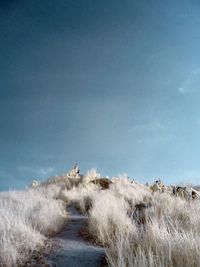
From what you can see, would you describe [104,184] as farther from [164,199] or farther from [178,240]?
[178,240]

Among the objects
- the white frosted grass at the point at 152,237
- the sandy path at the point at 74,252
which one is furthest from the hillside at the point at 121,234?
the sandy path at the point at 74,252

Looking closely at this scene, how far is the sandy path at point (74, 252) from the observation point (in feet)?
19.0

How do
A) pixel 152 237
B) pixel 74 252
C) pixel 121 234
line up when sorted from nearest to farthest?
1. pixel 121 234
2. pixel 152 237
3. pixel 74 252

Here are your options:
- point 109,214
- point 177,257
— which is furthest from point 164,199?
point 177,257

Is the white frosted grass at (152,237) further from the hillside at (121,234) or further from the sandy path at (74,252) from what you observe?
the sandy path at (74,252)

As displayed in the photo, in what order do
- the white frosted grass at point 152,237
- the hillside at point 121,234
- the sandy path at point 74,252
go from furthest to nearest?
the sandy path at point 74,252, the hillside at point 121,234, the white frosted grass at point 152,237

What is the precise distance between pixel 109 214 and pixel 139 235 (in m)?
2.53

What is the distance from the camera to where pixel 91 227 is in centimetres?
827

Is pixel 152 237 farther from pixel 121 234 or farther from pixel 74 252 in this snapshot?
pixel 74 252

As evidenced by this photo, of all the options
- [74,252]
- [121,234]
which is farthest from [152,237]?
[74,252]

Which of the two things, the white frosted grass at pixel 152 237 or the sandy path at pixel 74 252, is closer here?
the white frosted grass at pixel 152 237

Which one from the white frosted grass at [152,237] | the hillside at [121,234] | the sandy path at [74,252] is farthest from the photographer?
the sandy path at [74,252]

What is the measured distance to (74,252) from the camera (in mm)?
6461

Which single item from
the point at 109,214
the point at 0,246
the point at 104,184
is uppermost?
the point at 104,184
